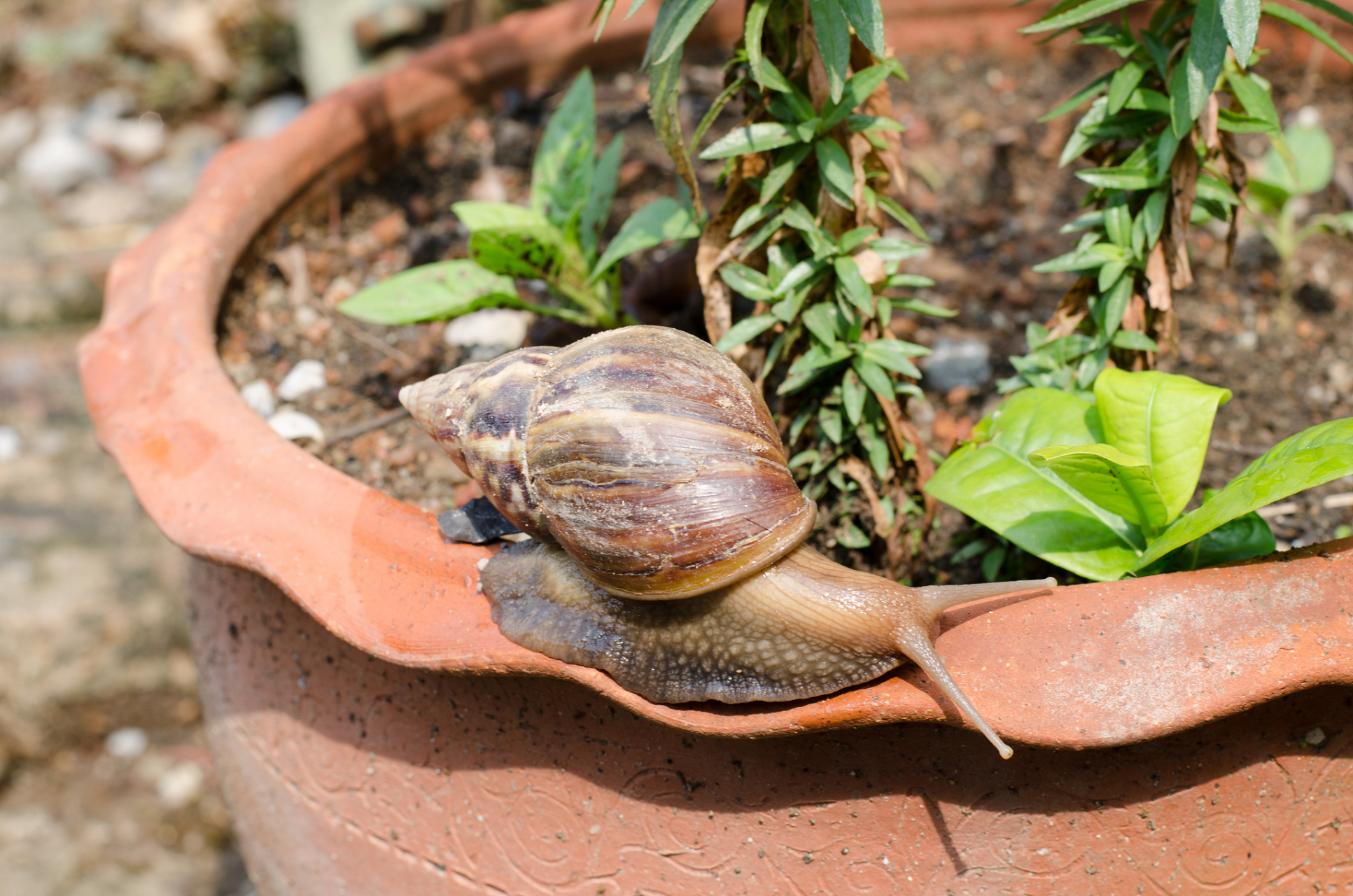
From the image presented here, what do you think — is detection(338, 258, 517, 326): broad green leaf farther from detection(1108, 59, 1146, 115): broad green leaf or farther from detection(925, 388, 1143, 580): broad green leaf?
detection(1108, 59, 1146, 115): broad green leaf

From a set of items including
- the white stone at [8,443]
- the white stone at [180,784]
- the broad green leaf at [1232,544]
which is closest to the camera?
the broad green leaf at [1232,544]

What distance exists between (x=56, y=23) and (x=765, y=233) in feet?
15.9

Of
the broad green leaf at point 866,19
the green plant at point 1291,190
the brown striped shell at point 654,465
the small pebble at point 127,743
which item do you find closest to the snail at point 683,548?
the brown striped shell at point 654,465

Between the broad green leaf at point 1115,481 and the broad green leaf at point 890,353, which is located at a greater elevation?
the broad green leaf at point 890,353

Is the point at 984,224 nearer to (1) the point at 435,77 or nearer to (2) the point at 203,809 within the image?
(1) the point at 435,77

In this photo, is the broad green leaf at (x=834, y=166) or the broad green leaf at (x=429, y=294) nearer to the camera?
the broad green leaf at (x=834, y=166)

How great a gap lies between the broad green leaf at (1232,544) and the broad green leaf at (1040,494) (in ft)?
0.19

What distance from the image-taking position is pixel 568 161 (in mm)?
1798

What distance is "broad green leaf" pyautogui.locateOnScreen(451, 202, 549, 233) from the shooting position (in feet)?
5.44

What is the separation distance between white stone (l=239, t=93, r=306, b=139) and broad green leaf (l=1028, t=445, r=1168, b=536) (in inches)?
155

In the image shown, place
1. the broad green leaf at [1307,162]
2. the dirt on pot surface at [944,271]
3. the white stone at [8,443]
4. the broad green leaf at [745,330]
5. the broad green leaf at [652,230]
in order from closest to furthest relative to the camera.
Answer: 1. the broad green leaf at [745,330]
2. the broad green leaf at [652,230]
3. the dirt on pot surface at [944,271]
4. the broad green leaf at [1307,162]
5. the white stone at [8,443]

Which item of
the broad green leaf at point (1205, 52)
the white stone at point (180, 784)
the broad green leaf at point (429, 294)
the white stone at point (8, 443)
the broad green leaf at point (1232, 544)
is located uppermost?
the broad green leaf at point (1205, 52)

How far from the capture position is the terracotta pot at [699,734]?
100cm

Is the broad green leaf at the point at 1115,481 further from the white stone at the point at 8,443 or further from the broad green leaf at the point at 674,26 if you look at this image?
the white stone at the point at 8,443
